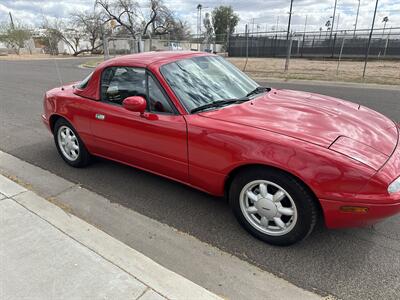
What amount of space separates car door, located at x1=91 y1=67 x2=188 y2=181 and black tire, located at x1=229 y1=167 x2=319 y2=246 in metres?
0.58

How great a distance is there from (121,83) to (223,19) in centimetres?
6853

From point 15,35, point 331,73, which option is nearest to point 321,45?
point 331,73

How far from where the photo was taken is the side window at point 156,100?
9.55 ft

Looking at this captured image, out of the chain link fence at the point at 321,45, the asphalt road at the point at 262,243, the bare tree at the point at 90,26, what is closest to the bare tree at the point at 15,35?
the bare tree at the point at 90,26

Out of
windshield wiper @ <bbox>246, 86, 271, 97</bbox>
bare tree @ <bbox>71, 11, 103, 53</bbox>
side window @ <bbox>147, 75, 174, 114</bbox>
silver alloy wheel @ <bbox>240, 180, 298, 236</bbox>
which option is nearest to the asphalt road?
silver alloy wheel @ <bbox>240, 180, 298, 236</bbox>

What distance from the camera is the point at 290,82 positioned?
1373 cm

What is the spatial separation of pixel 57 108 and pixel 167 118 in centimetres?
196

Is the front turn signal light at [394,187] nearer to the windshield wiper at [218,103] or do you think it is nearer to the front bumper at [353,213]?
the front bumper at [353,213]

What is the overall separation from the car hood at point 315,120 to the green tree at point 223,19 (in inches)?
2621

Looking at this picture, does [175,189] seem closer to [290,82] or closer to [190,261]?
[190,261]

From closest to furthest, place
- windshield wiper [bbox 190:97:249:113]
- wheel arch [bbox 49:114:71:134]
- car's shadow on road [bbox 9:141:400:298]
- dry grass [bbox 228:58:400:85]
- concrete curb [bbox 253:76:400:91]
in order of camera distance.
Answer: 1. car's shadow on road [bbox 9:141:400:298]
2. windshield wiper [bbox 190:97:249:113]
3. wheel arch [bbox 49:114:71:134]
4. concrete curb [bbox 253:76:400:91]
5. dry grass [bbox 228:58:400:85]

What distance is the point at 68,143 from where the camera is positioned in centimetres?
408

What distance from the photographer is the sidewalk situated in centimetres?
201

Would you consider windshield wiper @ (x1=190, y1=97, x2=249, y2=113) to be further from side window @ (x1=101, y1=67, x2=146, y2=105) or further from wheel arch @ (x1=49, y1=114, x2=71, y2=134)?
wheel arch @ (x1=49, y1=114, x2=71, y2=134)
